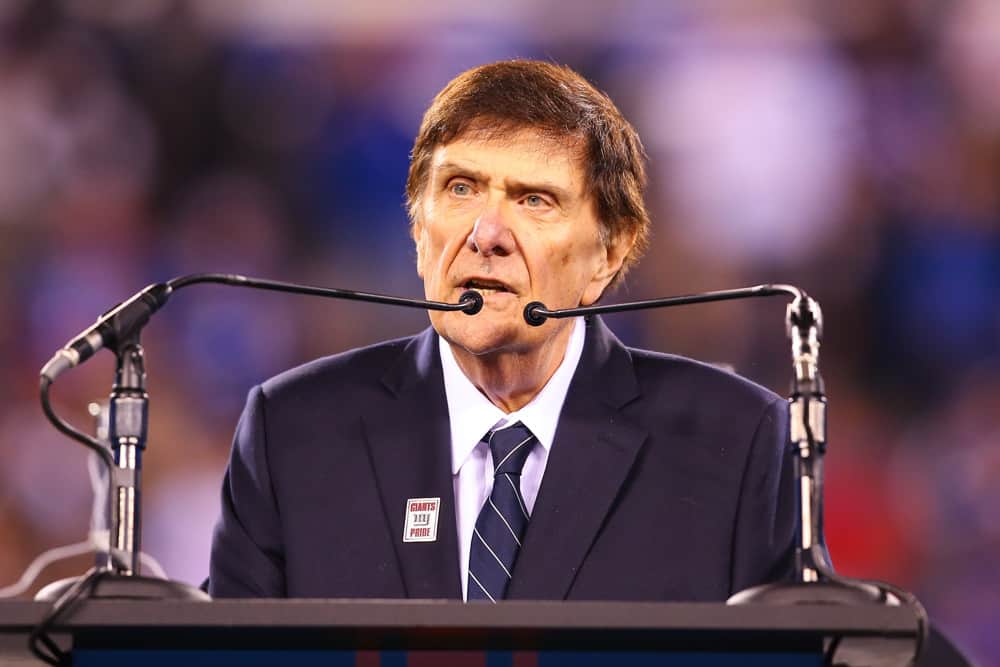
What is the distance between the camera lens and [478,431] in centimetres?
205

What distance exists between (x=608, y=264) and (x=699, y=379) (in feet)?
0.89

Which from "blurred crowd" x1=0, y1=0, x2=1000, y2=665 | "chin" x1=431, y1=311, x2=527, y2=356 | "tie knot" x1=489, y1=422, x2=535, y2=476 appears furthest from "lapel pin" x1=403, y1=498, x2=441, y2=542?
"blurred crowd" x1=0, y1=0, x2=1000, y2=665

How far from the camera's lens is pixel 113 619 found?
45.4 inches

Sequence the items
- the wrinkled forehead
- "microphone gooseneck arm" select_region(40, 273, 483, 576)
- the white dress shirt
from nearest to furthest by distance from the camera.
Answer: "microphone gooseneck arm" select_region(40, 273, 483, 576)
the white dress shirt
the wrinkled forehead

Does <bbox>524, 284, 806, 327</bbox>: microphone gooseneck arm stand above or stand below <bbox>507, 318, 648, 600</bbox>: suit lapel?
above

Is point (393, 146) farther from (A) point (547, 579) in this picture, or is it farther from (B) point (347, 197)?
(A) point (547, 579)

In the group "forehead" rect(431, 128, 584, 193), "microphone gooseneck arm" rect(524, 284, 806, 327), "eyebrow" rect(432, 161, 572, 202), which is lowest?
"microphone gooseneck arm" rect(524, 284, 806, 327)

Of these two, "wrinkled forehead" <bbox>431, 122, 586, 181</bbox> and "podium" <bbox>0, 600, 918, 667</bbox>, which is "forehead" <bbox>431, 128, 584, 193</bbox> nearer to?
"wrinkled forehead" <bbox>431, 122, 586, 181</bbox>

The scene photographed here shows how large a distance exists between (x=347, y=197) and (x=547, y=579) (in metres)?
1.99

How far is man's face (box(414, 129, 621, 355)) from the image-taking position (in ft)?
6.67

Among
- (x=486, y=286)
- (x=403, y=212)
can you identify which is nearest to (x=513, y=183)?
(x=486, y=286)

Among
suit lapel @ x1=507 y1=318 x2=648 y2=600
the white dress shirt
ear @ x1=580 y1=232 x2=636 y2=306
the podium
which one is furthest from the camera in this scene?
ear @ x1=580 y1=232 x2=636 y2=306

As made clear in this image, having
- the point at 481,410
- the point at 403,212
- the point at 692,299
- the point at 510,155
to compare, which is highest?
the point at 403,212

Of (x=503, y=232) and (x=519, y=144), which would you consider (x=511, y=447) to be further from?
(x=519, y=144)
